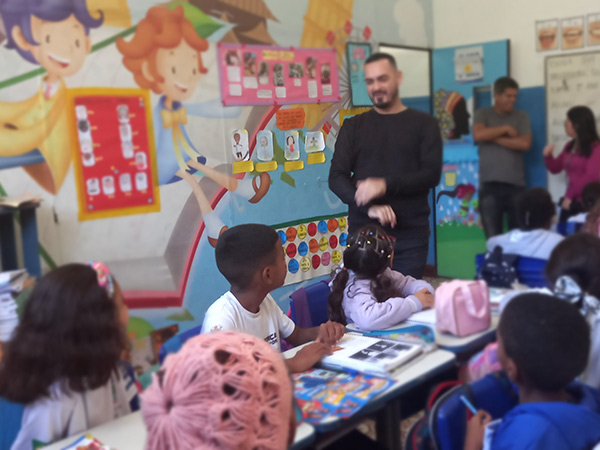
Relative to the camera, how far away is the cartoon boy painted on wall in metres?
2.45

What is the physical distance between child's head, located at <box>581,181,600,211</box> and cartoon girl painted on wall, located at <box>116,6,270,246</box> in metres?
1.81

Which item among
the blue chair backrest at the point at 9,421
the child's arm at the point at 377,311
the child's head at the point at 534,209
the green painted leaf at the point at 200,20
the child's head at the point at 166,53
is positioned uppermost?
the green painted leaf at the point at 200,20

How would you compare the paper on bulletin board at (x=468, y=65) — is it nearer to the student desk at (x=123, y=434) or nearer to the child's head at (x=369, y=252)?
the child's head at (x=369, y=252)

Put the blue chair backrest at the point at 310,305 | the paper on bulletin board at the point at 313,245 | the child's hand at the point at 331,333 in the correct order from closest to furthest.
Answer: the child's hand at the point at 331,333, the paper on bulletin board at the point at 313,245, the blue chair backrest at the point at 310,305

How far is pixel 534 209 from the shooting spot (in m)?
0.94

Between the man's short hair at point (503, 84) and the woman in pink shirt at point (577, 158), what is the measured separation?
0.33ft

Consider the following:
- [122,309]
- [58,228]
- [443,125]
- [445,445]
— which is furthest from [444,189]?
[58,228]

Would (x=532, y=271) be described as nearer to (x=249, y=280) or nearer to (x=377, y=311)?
(x=377, y=311)

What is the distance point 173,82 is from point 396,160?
1875 millimetres

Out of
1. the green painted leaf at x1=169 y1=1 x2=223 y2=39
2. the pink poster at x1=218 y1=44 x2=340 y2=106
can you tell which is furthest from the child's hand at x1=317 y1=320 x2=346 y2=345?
the green painted leaf at x1=169 y1=1 x2=223 y2=39

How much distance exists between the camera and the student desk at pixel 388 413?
1.26 m

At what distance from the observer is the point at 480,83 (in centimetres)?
94

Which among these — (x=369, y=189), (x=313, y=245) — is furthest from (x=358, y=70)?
(x=313, y=245)

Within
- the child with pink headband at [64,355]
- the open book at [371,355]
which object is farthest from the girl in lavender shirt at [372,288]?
the child with pink headband at [64,355]
